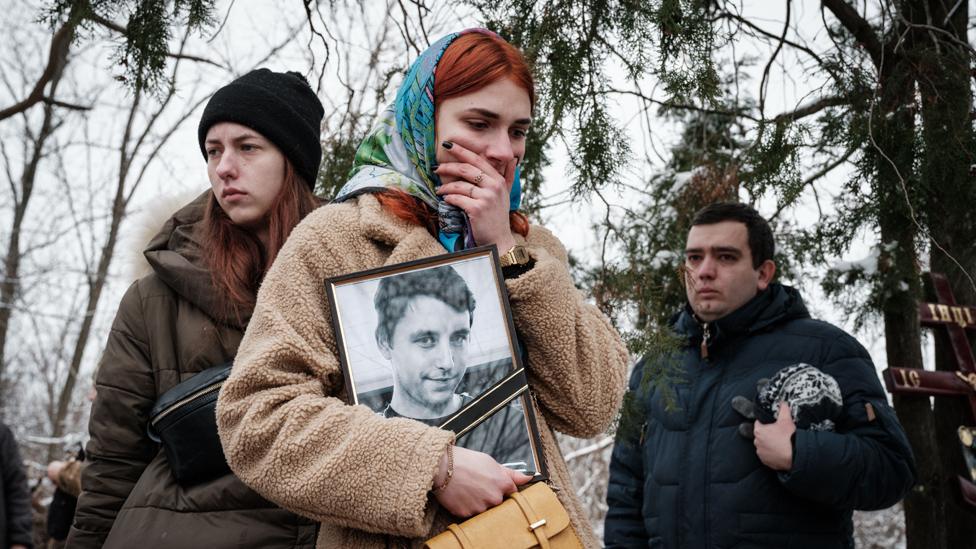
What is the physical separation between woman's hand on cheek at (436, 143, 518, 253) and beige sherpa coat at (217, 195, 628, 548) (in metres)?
0.08

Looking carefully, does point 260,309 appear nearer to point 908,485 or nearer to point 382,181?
point 382,181

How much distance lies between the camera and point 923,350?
12.6ft

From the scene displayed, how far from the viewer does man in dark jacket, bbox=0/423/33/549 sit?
472 centimetres

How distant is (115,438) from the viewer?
197 centimetres

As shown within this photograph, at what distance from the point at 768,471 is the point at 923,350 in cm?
149

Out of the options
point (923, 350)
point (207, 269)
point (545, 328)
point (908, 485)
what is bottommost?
point (908, 485)

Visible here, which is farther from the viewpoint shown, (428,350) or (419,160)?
(419,160)

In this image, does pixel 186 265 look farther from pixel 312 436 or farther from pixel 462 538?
pixel 462 538

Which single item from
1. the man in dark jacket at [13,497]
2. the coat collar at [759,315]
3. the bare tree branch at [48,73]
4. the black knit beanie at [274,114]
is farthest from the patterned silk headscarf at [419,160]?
the man in dark jacket at [13,497]

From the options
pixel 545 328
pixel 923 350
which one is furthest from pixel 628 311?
pixel 923 350

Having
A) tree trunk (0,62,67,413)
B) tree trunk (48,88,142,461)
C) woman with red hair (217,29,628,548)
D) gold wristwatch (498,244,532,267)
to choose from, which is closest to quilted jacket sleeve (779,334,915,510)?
woman with red hair (217,29,628,548)

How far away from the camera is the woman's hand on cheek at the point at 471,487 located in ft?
4.46

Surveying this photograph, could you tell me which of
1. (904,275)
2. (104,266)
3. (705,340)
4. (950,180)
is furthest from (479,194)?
(104,266)

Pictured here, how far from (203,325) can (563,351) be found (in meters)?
0.90
